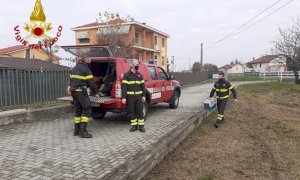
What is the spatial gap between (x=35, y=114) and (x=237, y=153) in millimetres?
5771

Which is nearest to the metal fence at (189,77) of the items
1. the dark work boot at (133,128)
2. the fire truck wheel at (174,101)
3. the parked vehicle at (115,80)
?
the fire truck wheel at (174,101)

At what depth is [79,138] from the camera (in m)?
6.15

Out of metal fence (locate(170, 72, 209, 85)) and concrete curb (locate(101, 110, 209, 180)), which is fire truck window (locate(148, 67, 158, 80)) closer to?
concrete curb (locate(101, 110, 209, 180))

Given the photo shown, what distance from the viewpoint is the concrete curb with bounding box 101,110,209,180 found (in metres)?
4.02

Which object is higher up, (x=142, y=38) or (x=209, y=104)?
(x=142, y=38)

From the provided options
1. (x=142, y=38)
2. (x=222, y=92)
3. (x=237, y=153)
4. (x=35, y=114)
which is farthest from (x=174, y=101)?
(x=142, y=38)

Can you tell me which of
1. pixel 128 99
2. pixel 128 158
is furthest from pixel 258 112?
pixel 128 158

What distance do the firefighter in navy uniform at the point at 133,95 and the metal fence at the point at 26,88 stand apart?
413 cm

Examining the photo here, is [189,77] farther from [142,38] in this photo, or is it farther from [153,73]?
[153,73]

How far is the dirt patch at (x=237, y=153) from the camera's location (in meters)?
4.82

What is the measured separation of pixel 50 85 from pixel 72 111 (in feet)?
6.15

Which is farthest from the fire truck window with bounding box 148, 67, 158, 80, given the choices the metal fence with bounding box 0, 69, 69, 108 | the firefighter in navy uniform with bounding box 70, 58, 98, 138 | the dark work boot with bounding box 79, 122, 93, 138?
the metal fence with bounding box 0, 69, 69, 108

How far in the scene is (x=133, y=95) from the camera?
7004mm

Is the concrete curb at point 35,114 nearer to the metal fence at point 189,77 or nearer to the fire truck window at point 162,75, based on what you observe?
the fire truck window at point 162,75
